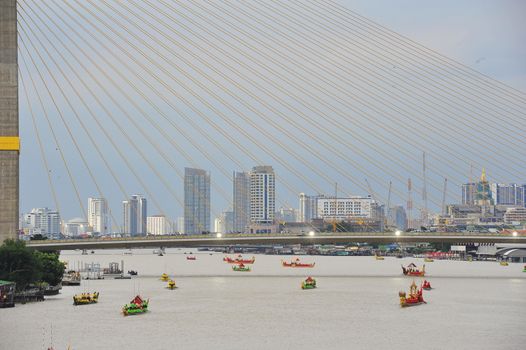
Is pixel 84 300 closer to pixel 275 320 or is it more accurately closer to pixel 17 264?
pixel 17 264

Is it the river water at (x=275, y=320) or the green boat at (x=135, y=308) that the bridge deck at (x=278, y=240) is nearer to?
the river water at (x=275, y=320)

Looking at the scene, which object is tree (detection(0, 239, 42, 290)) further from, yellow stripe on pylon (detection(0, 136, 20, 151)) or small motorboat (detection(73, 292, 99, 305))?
yellow stripe on pylon (detection(0, 136, 20, 151))

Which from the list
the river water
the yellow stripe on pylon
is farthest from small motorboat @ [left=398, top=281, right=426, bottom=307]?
the yellow stripe on pylon

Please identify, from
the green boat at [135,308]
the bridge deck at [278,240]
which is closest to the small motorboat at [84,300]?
the green boat at [135,308]

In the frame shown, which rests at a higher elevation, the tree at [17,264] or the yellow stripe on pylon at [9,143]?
the yellow stripe on pylon at [9,143]

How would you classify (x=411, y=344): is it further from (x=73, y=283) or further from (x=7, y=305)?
(x=73, y=283)

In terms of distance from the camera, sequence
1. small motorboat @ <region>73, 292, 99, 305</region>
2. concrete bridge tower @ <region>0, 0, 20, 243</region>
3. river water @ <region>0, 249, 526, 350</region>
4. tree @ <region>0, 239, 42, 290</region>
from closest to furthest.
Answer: river water @ <region>0, 249, 526, 350</region>
small motorboat @ <region>73, 292, 99, 305</region>
tree @ <region>0, 239, 42, 290</region>
concrete bridge tower @ <region>0, 0, 20, 243</region>
